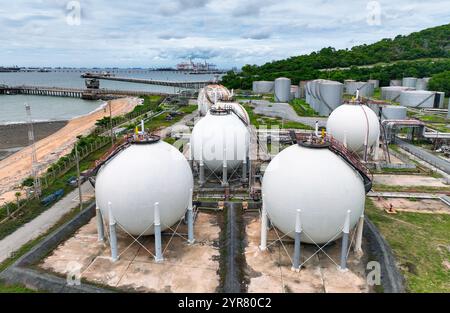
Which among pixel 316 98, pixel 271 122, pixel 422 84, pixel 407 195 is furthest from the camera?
pixel 422 84

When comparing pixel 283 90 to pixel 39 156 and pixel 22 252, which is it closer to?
pixel 39 156

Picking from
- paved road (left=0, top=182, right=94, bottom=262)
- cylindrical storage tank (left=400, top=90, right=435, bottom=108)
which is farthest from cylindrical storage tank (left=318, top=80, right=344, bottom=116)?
paved road (left=0, top=182, right=94, bottom=262)

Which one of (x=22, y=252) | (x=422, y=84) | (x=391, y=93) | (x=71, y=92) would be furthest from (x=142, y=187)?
(x=71, y=92)

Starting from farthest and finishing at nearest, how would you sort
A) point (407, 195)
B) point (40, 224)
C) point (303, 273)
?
point (407, 195), point (40, 224), point (303, 273)
